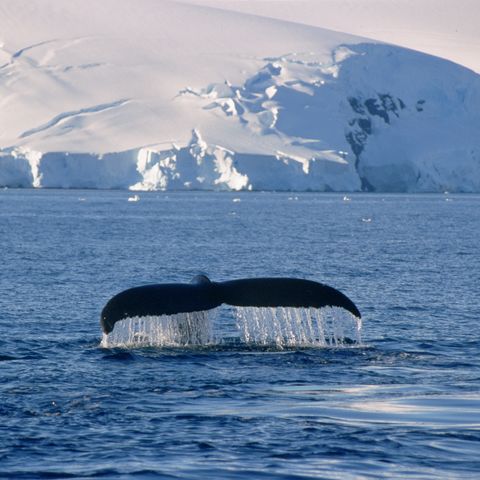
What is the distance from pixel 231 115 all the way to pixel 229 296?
114 meters

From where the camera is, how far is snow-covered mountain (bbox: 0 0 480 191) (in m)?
114

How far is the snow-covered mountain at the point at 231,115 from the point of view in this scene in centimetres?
11388

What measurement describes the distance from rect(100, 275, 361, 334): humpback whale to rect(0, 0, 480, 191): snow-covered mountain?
312 feet

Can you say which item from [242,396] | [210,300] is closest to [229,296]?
[210,300]

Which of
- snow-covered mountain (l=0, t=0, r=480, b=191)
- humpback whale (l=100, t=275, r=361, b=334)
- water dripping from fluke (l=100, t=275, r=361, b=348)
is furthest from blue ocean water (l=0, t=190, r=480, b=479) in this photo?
snow-covered mountain (l=0, t=0, r=480, b=191)

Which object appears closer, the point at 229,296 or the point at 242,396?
the point at 242,396

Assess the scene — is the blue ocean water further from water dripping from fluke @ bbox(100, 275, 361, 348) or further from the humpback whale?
the humpback whale

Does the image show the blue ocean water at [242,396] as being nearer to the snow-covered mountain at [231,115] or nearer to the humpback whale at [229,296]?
the humpback whale at [229,296]

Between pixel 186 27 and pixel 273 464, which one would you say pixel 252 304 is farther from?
pixel 186 27

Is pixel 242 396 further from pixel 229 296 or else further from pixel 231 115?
pixel 231 115

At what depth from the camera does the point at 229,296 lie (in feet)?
47.5

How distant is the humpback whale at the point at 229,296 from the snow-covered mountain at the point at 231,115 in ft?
312

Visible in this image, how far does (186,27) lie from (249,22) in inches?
429

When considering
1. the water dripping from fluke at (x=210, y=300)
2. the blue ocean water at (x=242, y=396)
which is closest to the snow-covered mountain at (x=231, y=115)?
the blue ocean water at (x=242, y=396)
